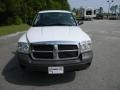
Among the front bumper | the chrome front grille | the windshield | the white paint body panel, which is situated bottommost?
the front bumper

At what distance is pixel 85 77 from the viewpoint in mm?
7188

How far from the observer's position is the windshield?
8.66m

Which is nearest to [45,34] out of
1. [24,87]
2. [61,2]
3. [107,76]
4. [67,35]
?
[67,35]

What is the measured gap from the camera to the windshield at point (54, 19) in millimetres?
8657

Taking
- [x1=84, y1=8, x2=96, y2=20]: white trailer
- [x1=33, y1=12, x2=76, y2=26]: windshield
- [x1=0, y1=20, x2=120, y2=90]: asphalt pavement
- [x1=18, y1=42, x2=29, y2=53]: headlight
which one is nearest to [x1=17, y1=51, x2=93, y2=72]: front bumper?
[x1=18, y1=42, x2=29, y2=53]: headlight

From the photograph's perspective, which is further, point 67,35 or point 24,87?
point 67,35

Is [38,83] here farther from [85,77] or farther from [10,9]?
[10,9]

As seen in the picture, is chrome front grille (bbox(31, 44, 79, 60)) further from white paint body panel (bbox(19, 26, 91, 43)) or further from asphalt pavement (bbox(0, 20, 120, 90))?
asphalt pavement (bbox(0, 20, 120, 90))

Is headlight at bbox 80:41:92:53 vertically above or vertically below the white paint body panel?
below

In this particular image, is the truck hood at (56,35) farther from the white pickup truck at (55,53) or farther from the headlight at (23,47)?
the headlight at (23,47)

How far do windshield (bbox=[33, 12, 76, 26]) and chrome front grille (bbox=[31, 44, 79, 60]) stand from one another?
85.0 inches

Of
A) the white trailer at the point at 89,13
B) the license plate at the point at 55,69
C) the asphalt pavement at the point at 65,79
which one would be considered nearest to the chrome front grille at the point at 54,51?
the license plate at the point at 55,69

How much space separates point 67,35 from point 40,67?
3.67ft

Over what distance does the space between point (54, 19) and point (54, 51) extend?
8.51 feet
